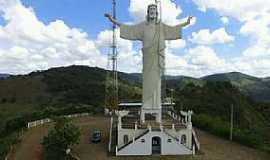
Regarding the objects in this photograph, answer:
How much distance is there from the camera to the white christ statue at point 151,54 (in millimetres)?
32781

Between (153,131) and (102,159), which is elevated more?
(153,131)

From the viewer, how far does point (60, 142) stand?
28.0m

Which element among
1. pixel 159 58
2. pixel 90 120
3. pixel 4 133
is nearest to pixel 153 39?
pixel 159 58

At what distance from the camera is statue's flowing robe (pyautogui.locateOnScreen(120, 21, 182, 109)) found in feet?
108

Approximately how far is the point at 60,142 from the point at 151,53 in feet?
34.2

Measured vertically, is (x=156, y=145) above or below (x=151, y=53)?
below

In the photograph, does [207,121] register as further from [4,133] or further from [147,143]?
[4,133]

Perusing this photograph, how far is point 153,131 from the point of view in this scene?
2977 cm

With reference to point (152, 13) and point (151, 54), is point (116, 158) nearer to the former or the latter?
point (151, 54)

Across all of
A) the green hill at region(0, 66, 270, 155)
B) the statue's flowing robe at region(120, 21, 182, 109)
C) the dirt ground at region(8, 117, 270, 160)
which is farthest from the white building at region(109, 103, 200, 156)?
the green hill at region(0, 66, 270, 155)

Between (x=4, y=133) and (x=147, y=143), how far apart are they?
20.4m

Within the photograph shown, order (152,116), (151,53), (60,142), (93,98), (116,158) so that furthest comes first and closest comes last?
(93,98)
(152,116)
(151,53)
(116,158)
(60,142)

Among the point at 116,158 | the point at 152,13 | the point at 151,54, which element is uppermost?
the point at 152,13

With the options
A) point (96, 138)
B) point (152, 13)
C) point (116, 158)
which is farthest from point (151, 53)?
point (116, 158)
